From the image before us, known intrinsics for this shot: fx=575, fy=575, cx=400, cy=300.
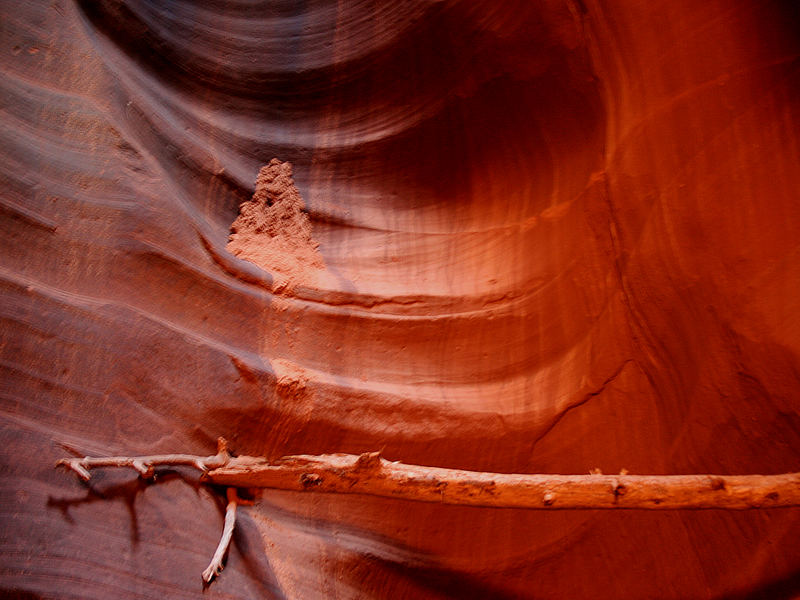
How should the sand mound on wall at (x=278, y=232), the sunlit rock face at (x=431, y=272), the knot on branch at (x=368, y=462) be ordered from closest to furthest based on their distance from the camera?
the knot on branch at (x=368, y=462) < the sunlit rock face at (x=431, y=272) < the sand mound on wall at (x=278, y=232)

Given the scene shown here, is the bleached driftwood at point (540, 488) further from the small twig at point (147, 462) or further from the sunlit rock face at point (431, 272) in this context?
the sunlit rock face at point (431, 272)

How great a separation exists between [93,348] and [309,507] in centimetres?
114

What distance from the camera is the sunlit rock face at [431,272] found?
247 cm

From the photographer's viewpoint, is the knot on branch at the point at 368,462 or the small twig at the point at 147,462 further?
the knot on branch at the point at 368,462

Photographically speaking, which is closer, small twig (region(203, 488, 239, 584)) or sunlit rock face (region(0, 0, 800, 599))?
small twig (region(203, 488, 239, 584))

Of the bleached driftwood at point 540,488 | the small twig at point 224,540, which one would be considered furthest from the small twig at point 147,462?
the small twig at point 224,540

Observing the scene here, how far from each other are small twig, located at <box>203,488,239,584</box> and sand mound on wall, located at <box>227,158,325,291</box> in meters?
0.97

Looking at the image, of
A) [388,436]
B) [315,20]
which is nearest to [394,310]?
[388,436]

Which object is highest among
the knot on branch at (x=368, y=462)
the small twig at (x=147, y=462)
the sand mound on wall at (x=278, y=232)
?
the sand mound on wall at (x=278, y=232)

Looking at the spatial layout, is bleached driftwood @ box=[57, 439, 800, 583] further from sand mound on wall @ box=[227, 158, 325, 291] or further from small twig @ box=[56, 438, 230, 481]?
sand mound on wall @ box=[227, 158, 325, 291]

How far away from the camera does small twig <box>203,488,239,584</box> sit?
2.12 metres

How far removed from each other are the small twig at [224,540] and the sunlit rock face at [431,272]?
6 cm

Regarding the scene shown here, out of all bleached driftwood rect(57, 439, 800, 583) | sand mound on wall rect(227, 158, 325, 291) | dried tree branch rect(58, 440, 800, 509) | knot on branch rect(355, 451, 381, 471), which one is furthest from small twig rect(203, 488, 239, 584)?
sand mound on wall rect(227, 158, 325, 291)

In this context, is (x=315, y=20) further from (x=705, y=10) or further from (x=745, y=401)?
(x=745, y=401)
